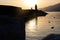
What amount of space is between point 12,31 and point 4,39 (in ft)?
0.73

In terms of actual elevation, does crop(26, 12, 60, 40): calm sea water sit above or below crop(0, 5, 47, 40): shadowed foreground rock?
below

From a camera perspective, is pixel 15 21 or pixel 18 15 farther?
pixel 18 15

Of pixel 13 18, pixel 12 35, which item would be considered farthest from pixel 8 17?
pixel 12 35

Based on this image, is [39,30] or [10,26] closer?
[10,26]

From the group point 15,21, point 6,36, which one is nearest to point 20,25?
point 15,21

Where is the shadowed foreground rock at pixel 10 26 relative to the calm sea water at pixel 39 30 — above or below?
above

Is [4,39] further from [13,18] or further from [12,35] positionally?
[13,18]

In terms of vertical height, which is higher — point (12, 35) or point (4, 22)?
point (4, 22)

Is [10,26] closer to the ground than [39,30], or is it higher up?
higher up

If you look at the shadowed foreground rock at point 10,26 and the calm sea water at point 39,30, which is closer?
the shadowed foreground rock at point 10,26

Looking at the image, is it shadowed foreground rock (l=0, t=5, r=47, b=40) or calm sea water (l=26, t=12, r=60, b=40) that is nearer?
shadowed foreground rock (l=0, t=5, r=47, b=40)

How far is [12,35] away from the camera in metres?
3.42

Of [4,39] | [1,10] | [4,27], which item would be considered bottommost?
[4,39]

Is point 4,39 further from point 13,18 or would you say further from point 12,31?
point 13,18
